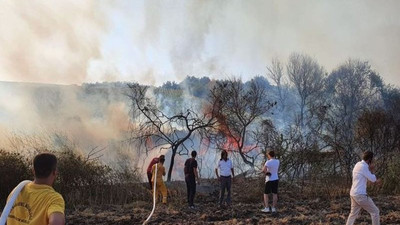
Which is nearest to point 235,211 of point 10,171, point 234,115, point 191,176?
point 191,176

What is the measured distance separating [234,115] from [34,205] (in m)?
20.8

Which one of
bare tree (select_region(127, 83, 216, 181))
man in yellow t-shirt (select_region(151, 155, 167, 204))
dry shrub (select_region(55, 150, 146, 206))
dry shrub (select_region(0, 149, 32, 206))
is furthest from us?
bare tree (select_region(127, 83, 216, 181))

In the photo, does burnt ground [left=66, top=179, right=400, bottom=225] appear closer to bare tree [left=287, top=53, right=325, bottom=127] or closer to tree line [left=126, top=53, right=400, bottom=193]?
tree line [left=126, top=53, right=400, bottom=193]

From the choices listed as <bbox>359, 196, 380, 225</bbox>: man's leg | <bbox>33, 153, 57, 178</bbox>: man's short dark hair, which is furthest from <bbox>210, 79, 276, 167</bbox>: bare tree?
<bbox>33, 153, 57, 178</bbox>: man's short dark hair

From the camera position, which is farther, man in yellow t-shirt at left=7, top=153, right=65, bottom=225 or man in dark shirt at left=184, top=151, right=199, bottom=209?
man in dark shirt at left=184, top=151, right=199, bottom=209

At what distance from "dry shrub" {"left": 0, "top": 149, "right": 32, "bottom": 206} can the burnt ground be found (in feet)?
7.51

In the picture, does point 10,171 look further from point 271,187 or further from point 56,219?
point 56,219

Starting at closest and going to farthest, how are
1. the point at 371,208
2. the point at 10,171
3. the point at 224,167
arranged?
the point at 371,208, the point at 224,167, the point at 10,171

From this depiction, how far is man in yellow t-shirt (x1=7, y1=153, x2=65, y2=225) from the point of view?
3.21 metres

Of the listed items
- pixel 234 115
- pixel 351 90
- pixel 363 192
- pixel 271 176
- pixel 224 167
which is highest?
pixel 351 90

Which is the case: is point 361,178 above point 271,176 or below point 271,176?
below

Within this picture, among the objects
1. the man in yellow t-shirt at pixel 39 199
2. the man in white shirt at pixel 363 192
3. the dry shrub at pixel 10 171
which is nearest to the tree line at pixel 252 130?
the dry shrub at pixel 10 171

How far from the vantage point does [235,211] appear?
12.2 meters

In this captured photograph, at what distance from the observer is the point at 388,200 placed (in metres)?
14.5
